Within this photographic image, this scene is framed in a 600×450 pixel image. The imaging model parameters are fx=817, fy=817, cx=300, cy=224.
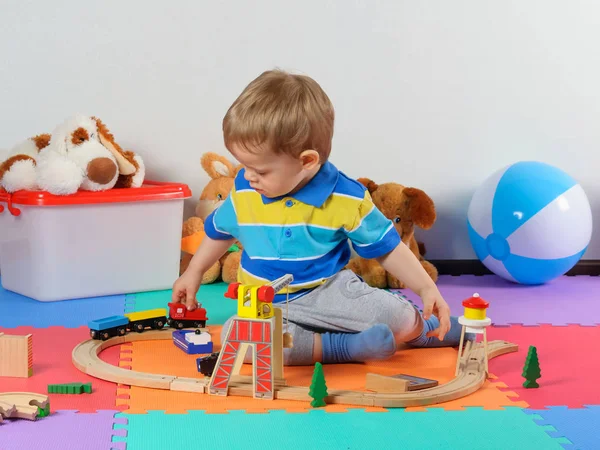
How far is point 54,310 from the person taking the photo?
1.81 metres

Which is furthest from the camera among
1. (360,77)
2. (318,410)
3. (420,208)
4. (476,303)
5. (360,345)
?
(360,77)

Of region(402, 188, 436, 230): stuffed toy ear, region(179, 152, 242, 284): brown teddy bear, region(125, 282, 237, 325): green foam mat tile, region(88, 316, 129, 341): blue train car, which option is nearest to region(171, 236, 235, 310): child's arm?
region(88, 316, 129, 341): blue train car

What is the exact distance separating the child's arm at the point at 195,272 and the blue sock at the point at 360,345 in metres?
0.25

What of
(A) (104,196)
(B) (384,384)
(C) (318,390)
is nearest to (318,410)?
(C) (318,390)

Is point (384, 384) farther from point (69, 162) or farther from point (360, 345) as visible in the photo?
point (69, 162)

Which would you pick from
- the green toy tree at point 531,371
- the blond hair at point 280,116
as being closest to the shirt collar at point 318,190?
the blond hair at point 280,116

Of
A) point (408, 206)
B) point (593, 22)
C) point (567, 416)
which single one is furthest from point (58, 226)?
point (593, 22)

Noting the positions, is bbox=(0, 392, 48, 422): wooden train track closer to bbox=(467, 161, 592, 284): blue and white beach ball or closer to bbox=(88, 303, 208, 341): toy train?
bbox=(88, 303, 208, 341): toy train

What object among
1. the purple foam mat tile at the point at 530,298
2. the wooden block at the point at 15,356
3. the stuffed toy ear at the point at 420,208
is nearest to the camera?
the wooden block at the point at 15,356

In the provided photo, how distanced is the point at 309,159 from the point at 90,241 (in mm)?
804

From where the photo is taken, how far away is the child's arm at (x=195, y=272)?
1.49 metres

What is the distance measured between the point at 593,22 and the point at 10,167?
1.64m

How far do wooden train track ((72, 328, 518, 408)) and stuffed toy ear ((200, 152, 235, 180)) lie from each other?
851 mm

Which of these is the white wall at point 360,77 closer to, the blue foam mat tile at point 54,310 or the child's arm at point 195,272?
the blue foam mat tile at point 54,310
